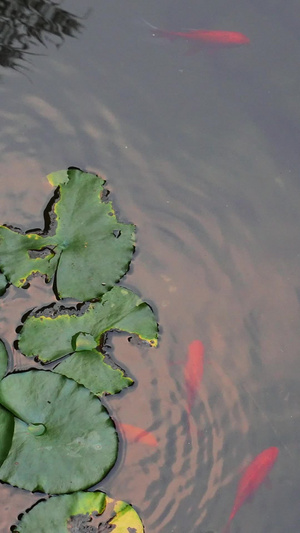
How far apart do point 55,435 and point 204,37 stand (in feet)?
6.06

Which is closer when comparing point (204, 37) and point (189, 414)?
point (189, 414)

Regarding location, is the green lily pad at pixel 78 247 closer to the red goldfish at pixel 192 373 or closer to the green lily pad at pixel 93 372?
the green lily pad at pixel 93 372

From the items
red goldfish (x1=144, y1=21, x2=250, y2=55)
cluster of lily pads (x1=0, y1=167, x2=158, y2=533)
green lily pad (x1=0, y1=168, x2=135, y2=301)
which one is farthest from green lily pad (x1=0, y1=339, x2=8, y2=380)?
red goldfish (x1=144, y1=21, x2=250, y2=55)

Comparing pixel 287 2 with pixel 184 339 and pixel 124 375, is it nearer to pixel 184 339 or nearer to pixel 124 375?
pixel 184 339

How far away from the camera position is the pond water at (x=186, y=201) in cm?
226

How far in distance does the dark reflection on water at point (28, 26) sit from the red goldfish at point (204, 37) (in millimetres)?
368

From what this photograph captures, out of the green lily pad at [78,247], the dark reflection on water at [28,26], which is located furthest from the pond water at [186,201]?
the green lily pad at [78,247]

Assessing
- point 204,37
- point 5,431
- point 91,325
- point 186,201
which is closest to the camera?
point 5,431

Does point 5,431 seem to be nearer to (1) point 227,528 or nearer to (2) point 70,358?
(2) point 70,358

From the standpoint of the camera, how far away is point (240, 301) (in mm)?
2561

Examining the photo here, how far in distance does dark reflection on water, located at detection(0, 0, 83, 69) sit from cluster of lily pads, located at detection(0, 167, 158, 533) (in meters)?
0.73

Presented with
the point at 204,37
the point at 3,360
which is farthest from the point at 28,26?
the point at 3,360

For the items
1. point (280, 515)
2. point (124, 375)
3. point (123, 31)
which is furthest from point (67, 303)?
point (123, 31)

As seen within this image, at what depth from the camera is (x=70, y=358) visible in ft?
7.32
